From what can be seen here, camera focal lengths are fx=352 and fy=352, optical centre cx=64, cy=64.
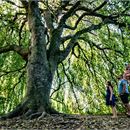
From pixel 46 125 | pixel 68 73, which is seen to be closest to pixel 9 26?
pixel 68 73

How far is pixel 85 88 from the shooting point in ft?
52.5

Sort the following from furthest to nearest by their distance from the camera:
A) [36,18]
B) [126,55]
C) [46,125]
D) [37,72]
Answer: [126,55], [36,18], [37,72], [46,125]

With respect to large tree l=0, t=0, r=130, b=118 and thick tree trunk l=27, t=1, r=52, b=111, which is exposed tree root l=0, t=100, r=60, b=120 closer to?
large tree l=0, t=0, r=130, b=118

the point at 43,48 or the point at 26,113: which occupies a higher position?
the point at 43,48

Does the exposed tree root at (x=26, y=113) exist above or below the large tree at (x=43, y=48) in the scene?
below

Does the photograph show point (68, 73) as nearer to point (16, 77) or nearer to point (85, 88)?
point (85, 88)

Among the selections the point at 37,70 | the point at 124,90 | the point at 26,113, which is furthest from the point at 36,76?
the point at 124,90

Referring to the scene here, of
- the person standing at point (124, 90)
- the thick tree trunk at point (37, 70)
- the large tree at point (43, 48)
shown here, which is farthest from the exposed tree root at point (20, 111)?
the person standing at point (124, 90)

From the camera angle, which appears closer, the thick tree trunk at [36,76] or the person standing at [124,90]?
the thick tree trunk at [36,76]

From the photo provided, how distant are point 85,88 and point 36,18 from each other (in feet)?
20.5

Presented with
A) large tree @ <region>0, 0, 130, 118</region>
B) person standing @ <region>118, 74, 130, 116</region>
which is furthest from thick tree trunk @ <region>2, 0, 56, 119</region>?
person standing @ <region>118, 74, 130, 116</region>

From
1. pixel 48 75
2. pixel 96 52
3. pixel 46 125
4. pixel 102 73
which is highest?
pixel 96 52

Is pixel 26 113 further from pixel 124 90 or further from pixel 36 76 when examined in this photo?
pixel 124 90

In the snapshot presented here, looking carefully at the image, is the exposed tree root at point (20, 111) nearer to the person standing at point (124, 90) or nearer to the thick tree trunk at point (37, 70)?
the thick tree trunk at point (37, 70)
